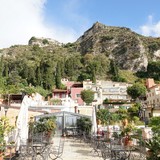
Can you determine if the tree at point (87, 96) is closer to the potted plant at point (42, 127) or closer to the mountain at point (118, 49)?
the potted plant at point (42, 127)

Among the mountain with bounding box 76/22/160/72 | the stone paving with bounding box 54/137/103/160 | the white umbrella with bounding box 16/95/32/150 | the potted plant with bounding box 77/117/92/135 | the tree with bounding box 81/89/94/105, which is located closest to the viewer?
the stone paving with bounding box 54/137/103/160

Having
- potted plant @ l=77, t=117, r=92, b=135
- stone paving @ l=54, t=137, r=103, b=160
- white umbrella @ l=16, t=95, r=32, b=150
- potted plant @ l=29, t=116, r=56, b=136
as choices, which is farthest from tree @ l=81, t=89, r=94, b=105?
white umbrella @ l=16, t=95, r=32, b=150

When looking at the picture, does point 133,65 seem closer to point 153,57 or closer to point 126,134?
point 153,57

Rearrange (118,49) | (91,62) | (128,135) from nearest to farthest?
(128,135) < (91,62) < (118,49)

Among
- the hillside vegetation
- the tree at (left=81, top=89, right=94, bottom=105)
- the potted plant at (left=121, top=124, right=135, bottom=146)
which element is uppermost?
the hillside vegetation

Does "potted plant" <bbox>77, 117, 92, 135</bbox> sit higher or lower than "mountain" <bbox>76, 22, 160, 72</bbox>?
lower

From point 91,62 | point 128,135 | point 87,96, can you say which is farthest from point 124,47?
point 128,135

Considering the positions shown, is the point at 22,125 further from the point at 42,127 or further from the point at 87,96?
the point at 87,96

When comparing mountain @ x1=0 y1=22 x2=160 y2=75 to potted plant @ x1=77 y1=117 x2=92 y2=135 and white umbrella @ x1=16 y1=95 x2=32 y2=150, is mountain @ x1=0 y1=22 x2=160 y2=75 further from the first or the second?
white umbrella @ x1=16 y1=95 x2=32 y2=150

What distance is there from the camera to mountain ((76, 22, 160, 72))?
8506 cm

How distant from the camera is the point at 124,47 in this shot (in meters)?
92.9

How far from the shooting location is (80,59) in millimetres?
78625

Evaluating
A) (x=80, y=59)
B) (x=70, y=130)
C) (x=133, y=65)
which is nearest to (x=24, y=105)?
(x=70, y=130)

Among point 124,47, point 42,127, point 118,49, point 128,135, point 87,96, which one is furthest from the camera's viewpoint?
point 118,49
